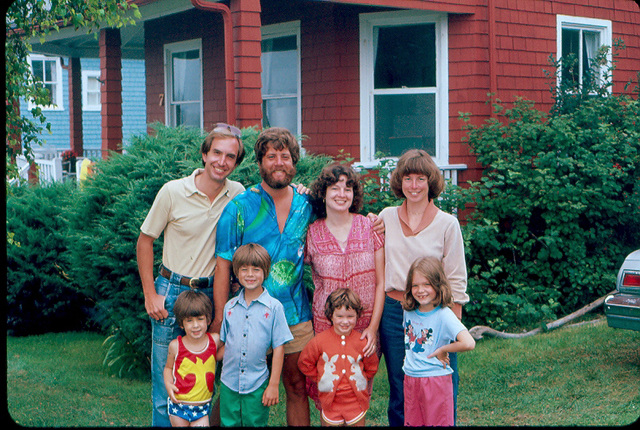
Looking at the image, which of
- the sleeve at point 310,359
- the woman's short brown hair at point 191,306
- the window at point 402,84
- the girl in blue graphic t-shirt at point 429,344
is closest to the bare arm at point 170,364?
the woman's short brown hair at point 191,306

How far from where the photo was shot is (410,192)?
4.07 m

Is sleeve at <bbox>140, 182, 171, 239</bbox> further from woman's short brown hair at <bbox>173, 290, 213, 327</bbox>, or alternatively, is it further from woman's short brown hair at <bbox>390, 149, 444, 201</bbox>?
woman's short brown hair at <bbox>390, 149, 444, 201</bbox>

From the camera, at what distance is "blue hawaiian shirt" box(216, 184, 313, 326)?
3.94m

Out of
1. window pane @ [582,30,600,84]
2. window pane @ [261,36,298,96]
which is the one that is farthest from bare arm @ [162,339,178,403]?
window pane @ [582,30,600,84]

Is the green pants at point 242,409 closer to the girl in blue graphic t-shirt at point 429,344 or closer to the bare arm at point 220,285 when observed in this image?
the bare arm at point 220,285

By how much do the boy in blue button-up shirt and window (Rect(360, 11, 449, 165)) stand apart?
5713 millimetres

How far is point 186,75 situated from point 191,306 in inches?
352

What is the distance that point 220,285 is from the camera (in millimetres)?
3984

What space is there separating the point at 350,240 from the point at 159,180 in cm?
229

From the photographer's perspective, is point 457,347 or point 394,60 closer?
point 457,347

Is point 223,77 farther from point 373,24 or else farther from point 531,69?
point 531,69

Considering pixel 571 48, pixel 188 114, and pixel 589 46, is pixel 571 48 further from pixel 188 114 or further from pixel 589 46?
pixel 188 114

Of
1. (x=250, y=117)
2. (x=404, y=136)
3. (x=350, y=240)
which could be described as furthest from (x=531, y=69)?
(x=350, y=240)

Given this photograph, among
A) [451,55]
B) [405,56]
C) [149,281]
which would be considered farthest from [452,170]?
[149,281]
